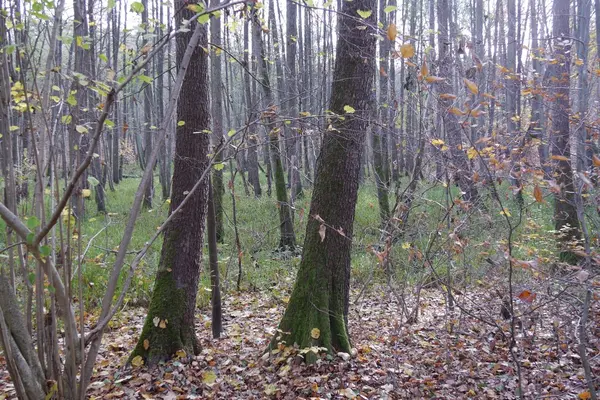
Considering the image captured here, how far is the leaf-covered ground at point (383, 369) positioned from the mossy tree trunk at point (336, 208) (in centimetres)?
34

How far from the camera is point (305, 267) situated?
5.12m

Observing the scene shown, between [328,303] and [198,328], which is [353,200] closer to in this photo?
[328,303]

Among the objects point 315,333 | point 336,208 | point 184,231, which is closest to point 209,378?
point 315,333

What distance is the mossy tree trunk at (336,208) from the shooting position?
4969mm

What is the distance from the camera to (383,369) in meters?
4.82

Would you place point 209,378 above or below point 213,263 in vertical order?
below

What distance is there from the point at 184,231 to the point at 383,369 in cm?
255

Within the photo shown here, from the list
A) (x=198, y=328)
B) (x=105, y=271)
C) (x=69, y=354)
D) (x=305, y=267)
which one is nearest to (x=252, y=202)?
(x=105, y=271)

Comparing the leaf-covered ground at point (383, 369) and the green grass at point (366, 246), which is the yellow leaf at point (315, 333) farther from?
the green grass at point (366, 246)

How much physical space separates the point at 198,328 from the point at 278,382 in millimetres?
2260

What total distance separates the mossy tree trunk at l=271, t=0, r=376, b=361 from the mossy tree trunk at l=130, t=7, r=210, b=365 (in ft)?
3.68

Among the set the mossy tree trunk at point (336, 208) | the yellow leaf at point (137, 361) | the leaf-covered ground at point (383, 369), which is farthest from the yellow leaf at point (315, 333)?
the yellow leaf at point (137, 361)

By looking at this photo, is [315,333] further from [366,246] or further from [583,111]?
[583,111]

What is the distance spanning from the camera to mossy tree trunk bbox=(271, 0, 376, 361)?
4.97m
